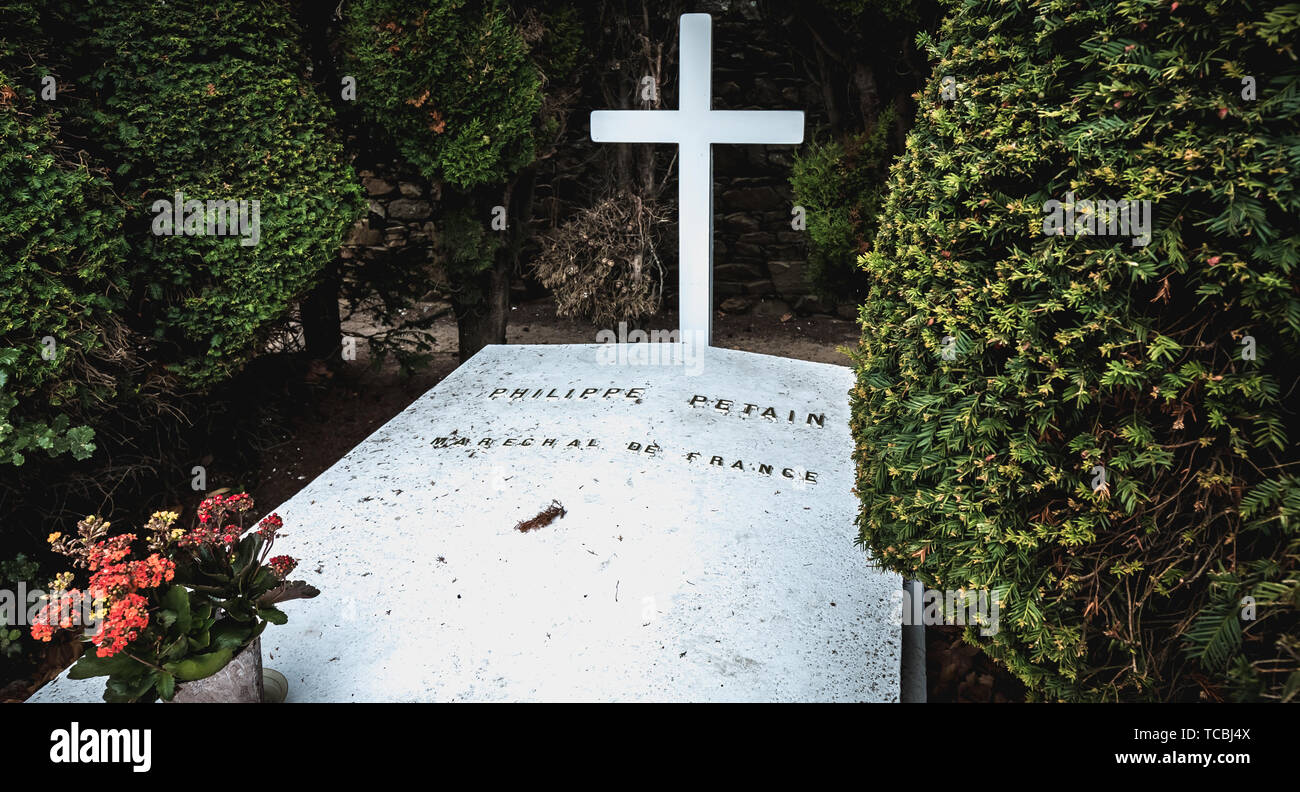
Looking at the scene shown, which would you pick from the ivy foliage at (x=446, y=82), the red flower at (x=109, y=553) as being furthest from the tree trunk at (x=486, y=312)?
the red flower at (x=109, y=553)

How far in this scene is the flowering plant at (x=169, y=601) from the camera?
2062 millimetres

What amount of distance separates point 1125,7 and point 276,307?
389 cm

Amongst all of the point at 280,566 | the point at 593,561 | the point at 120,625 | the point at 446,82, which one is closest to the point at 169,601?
the point at 120,625

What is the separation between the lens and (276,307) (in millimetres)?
4285

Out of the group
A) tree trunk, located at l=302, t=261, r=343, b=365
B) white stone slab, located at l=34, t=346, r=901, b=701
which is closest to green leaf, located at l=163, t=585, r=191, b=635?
white stone slab, located at l=34, t=346, r=901, b=701

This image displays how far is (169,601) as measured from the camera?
7.17ft

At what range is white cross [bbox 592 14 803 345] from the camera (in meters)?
4.80

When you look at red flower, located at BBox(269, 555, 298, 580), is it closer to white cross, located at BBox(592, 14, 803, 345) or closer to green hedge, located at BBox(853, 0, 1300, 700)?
green hedge, located at BBox(853, 0, 1300, 700)

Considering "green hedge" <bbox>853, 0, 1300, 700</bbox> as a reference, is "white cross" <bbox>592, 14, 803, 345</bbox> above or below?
above

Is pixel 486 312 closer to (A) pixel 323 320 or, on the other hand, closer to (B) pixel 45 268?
(A) pixel 323 320

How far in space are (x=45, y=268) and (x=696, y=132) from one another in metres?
3.29

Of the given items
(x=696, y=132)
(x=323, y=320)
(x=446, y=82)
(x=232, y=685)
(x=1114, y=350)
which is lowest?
(x=232, y=685)

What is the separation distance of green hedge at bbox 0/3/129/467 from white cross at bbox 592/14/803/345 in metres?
2.62

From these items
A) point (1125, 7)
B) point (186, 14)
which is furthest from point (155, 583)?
Result: point (186, 14)
